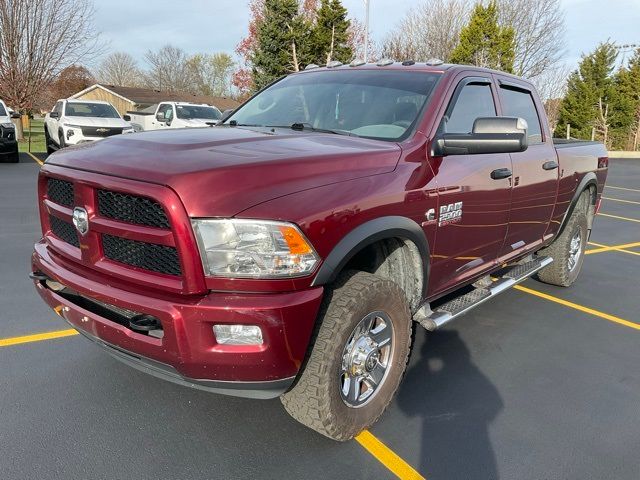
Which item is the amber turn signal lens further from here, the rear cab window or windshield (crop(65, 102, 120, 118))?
windshield (crop(65, 102, 120, 118))

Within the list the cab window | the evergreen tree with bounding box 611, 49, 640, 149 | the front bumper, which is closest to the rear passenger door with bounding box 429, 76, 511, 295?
the cab window

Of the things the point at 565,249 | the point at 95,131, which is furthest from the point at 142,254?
the point at 95,131

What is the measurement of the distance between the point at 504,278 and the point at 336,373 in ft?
7.87

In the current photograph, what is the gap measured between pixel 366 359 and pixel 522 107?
3.01 m

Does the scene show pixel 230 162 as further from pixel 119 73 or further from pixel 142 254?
pixel 119 73

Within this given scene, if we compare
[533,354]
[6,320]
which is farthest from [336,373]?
[6,320]

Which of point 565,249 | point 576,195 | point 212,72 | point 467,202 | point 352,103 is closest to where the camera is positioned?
point 467,202

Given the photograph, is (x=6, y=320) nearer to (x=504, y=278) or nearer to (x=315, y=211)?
(x=315, y=211)

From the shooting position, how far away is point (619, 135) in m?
34.8

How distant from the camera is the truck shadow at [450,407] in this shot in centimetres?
261

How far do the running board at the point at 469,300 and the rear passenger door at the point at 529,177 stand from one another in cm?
21

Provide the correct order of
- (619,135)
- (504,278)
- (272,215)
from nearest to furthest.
A: (272,215) → (504,278) → (619,135)

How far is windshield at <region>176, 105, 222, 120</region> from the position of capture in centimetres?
1742

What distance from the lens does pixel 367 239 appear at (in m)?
2.58
